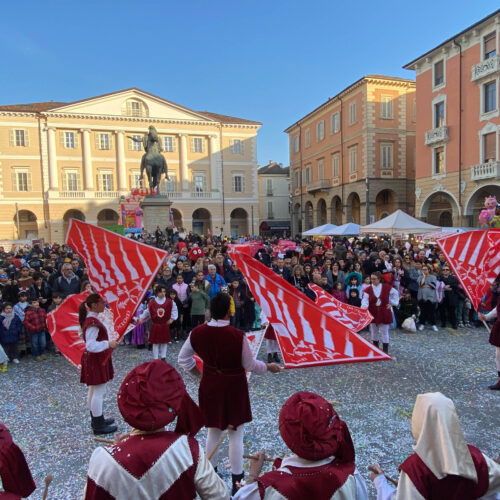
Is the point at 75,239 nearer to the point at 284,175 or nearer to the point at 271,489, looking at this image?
the point at 271,489

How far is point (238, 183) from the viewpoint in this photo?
46.9m

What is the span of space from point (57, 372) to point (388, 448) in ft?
17.4

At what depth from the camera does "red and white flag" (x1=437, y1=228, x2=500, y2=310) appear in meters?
5.78

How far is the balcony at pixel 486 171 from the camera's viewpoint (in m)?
21.8

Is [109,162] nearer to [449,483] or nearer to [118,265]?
[118,265]

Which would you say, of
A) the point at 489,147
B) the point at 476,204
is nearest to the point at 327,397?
the point at 489,147

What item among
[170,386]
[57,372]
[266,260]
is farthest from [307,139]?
[170,386]

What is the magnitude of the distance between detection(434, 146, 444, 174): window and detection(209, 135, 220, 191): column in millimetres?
24939

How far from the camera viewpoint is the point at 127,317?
444cm

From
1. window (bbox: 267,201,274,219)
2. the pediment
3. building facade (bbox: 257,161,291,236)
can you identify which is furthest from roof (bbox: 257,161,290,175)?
the pediment

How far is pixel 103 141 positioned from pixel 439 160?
3235 cm

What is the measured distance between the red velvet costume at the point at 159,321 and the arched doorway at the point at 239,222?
137 feet

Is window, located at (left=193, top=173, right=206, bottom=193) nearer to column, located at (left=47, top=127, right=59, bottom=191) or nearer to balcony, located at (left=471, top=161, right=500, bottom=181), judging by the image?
column, located at (left=47, top=127, right=59, bottom=191)

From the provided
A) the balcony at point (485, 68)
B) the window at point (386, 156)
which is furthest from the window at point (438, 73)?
the window at point (386, 156)
